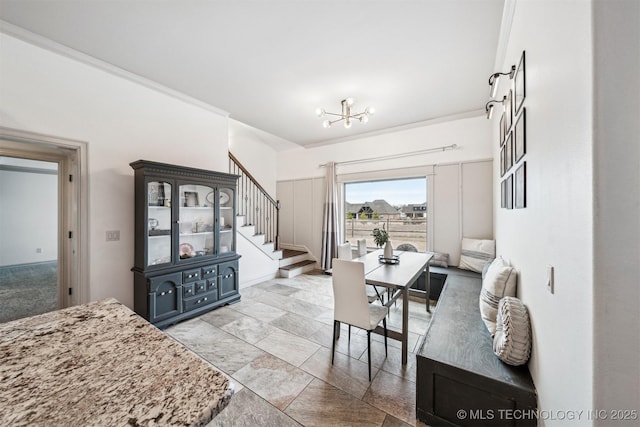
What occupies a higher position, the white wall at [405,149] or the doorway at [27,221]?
the white wall at [405,149]

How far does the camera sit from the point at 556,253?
969mm

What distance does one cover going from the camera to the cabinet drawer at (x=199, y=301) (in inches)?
119

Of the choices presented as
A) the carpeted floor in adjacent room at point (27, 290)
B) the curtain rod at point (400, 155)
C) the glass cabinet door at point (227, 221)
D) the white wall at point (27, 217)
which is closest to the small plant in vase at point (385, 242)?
the curtain rod at point (400, 155)

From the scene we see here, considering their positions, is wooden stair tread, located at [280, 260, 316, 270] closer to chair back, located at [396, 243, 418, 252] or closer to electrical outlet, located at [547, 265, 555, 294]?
chair back, located at [396, 243, 418, 252]

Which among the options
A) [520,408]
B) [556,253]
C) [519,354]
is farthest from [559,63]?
[520,408]

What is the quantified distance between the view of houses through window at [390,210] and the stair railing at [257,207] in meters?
1.67

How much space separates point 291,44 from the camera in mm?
2387

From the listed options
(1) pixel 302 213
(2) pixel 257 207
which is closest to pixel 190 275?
(2) pixel 257 207

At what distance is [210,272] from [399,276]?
255 centimetres

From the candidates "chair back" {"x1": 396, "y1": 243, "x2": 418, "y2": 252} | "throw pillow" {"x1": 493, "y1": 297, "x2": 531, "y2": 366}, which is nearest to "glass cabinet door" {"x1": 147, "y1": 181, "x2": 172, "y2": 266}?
"throw pillow" {"x1": 493, "y1": 297, "x2": 531, "y2": 366}

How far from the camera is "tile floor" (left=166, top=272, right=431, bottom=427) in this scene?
65.2 inches

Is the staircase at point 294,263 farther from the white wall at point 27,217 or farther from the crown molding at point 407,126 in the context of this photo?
the white wall at point 27,217

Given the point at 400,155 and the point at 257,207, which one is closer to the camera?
the point at 400,155

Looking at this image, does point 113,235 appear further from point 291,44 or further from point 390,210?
point 390,210
